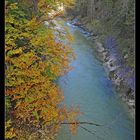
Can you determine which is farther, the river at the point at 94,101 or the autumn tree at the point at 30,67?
the river at the point at 94,101

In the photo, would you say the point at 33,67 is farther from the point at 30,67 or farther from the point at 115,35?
the point at 115,35

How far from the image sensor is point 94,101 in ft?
20.6

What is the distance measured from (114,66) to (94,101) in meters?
2.01

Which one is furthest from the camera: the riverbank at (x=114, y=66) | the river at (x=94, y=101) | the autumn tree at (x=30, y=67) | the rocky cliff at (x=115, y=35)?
the rocky cliff at (x=115, y=35)

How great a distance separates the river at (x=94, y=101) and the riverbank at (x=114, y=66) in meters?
0.16

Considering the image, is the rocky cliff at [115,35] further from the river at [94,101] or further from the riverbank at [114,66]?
the river at [94,101]

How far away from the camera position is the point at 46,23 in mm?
4320

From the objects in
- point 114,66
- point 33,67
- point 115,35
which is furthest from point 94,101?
point 33,67

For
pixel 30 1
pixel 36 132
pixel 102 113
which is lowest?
pixel 102 113

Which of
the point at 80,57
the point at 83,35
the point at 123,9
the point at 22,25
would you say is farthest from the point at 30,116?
the point at 83,35

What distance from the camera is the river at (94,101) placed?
536 cm

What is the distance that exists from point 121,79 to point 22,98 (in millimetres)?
4229

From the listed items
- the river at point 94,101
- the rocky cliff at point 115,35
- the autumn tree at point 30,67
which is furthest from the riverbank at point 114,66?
the autumn tree at point 30,67
